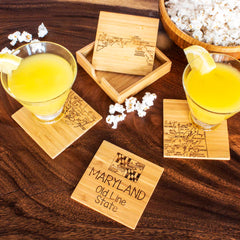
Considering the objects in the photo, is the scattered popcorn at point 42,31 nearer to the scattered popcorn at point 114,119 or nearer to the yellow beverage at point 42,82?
the yellow beverage at point 42,82

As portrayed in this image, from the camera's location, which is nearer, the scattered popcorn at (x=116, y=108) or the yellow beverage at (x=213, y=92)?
the yellow beverage at (x=213, y=92)

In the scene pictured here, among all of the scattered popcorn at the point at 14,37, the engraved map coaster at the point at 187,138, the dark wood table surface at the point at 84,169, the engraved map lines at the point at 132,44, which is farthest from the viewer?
the scattered popcorn at the point at 14,37

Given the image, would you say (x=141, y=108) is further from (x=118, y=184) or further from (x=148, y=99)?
(x=118, y=184)

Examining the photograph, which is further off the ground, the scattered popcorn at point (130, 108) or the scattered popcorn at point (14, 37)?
the scattered popcorn at point (14, 37)

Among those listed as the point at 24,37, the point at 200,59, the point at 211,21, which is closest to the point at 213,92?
the point at 200,59

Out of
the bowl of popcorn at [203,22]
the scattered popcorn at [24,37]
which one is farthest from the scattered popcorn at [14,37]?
the bowl of popcorn at [203,22]

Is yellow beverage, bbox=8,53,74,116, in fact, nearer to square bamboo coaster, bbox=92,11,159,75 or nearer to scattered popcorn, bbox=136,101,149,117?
square bamboo coaster, bbox=92,11,159,75
